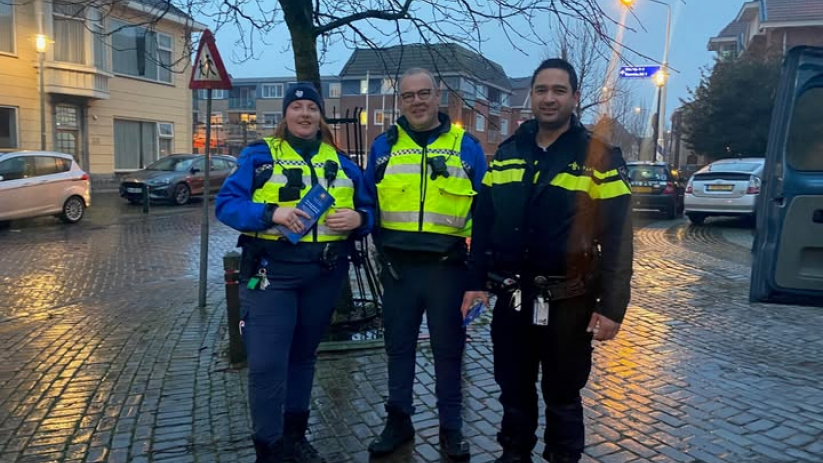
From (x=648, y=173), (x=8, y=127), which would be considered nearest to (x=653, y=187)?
(x=648, y=173)

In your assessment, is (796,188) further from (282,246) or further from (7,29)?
(7,29)

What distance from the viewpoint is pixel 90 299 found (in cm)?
753

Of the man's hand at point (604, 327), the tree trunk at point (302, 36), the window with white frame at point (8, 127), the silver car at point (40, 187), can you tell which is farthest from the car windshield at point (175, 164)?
the man's hand at point (604, 327)

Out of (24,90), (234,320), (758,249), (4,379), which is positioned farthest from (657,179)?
(24,90)

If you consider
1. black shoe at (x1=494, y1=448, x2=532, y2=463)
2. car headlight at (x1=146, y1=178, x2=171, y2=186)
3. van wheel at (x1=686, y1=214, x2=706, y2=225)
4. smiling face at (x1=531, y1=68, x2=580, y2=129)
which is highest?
smiling face at (x1=531, y1=68, x2=580, y2=129)

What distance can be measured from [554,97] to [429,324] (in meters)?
1.37

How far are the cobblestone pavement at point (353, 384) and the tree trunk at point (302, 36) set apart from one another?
7.92 ft

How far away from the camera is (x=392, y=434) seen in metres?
3.55

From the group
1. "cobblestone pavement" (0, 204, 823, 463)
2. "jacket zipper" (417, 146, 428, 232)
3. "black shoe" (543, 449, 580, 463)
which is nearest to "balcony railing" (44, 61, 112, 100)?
"cobblestone pavement" (0, 204, 823, 463)

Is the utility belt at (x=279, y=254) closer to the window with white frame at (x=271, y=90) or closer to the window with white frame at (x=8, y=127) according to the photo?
the window with white frame at (x=8, y=127)

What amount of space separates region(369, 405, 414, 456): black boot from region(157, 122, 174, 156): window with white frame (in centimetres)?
2657

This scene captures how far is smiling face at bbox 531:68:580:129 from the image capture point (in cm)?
290

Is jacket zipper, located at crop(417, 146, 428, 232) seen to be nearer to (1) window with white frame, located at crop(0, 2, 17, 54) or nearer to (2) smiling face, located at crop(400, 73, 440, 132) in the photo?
(2) smiling face, located at crop(400, 73, 440, 132)

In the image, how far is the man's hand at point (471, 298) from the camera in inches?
127
